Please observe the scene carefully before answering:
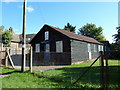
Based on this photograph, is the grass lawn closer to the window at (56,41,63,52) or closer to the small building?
the small building

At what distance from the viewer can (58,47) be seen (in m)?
17.0

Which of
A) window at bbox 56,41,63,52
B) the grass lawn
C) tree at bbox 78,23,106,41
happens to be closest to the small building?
window at bbox 56,41,63,52

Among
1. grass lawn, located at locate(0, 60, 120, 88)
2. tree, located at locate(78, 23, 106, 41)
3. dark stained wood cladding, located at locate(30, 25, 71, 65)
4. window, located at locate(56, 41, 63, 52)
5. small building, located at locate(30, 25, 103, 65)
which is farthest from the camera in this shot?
tree, located at locate(78, 23, 106, 41)

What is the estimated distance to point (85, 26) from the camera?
6562 cm

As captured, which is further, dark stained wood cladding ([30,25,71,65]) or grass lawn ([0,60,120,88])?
dark stained wood cladding ([30,25,71,65])

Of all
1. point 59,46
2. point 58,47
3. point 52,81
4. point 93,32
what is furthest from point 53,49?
point 93,32

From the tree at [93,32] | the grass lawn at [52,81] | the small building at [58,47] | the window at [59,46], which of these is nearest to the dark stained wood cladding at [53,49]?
the small building at [58,47]

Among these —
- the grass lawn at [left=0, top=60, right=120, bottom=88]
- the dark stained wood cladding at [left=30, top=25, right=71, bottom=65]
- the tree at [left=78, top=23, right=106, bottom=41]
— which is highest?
the tree at [left=78, top=23, right=106, bottom=41]

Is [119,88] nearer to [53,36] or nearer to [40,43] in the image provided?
[53,36]

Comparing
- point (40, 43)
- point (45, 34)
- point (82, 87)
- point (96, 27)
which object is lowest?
point (82, 87)

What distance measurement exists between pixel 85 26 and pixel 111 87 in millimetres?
63226

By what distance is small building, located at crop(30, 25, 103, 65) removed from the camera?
14934 millimetres

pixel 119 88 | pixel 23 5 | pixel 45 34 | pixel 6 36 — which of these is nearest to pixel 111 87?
pixel 119 88

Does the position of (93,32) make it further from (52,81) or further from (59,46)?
(52,81)
